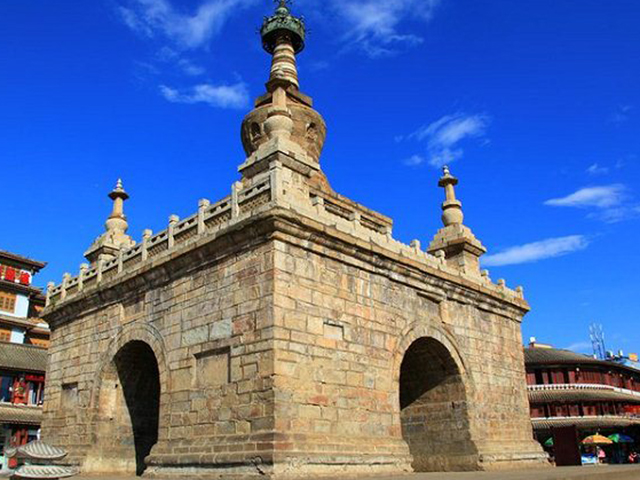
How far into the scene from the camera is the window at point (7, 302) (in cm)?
3953

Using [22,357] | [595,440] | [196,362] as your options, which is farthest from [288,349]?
[595,440]

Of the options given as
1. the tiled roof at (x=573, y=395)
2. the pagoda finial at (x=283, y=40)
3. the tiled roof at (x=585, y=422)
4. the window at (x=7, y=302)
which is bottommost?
the tiled roof at (x=585, y=422)

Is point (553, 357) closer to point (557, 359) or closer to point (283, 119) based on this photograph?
point (557, 359)

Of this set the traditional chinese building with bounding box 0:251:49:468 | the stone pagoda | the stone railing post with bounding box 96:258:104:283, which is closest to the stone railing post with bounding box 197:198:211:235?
the stone pagoda

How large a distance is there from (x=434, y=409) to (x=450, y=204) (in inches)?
250

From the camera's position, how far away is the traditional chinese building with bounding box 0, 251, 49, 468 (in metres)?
29.6

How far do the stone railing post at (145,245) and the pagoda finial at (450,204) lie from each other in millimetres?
8797

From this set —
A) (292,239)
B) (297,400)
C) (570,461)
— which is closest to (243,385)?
(297,400)

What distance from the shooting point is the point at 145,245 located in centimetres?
1536

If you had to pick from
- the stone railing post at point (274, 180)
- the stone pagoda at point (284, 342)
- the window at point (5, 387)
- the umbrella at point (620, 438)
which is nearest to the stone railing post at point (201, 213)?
the stone pagoda at point (284, 342)

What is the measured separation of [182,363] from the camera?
13062mm

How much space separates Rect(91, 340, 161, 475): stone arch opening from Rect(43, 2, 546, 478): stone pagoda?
38 mm

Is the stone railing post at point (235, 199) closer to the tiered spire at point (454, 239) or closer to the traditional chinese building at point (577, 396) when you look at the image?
the tiered spire at point (454, 239)

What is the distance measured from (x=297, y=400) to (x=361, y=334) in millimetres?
2355
